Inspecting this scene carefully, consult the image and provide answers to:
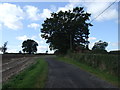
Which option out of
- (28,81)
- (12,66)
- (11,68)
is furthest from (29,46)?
(28,81)

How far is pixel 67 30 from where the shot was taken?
72.5 m

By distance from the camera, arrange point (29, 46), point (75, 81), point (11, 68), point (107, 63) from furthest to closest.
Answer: point (29, 46) → point (11, 68) → point (107, 63) → point (75, 81)

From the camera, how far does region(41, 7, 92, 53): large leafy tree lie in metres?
71.9

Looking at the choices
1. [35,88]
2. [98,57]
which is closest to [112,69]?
[98,57]

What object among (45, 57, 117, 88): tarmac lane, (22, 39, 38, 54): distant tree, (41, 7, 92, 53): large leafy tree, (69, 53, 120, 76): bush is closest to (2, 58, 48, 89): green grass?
(45, 57, 117, 88): tarmac lane

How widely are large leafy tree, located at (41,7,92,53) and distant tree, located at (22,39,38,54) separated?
100191 millimetres

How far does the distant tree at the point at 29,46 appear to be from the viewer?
6875 inches

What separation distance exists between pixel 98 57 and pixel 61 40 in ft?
145

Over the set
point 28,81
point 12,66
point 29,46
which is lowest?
point 12,66

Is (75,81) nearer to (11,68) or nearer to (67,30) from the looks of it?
(11,68)

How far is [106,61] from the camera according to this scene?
2381 centimetres

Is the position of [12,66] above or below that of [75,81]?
below

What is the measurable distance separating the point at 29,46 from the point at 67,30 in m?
105

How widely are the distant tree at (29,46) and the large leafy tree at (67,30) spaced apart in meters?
100
